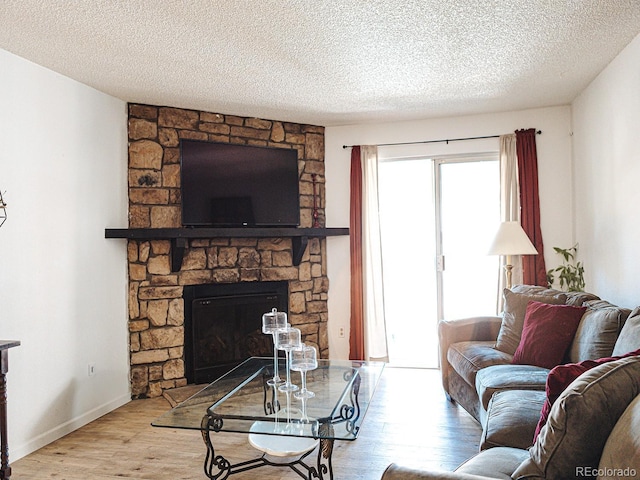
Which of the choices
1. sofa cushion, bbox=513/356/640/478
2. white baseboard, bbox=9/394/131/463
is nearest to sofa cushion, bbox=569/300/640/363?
sofa cushion, bbox=513/356/640/478

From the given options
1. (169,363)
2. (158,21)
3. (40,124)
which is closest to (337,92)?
(158,21)

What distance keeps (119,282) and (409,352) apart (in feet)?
9.80

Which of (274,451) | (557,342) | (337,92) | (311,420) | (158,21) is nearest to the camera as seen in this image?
(311,420)

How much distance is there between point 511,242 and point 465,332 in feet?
2.92

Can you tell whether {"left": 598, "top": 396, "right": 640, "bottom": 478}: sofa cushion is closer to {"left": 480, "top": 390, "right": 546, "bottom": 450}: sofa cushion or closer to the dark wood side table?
{"left": 480, "top": 390, "right": 546, "bottom": 450}: sofa cushion

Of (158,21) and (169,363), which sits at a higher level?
(158,21)

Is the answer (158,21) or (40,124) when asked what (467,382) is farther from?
(40,124)

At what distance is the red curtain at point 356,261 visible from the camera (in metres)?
5.07

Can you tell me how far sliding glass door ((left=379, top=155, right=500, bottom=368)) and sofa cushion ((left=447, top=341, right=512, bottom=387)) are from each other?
134cm

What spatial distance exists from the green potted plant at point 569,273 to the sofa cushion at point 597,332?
129 cm

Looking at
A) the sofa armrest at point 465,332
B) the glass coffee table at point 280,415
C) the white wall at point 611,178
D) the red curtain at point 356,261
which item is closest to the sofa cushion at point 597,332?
the white wall at point 611,178

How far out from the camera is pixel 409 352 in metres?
5.20

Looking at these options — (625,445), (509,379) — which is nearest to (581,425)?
(625,445)

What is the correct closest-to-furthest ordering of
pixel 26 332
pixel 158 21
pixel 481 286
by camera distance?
pixel 158 21, pixel 26 332, pixel 481 286
